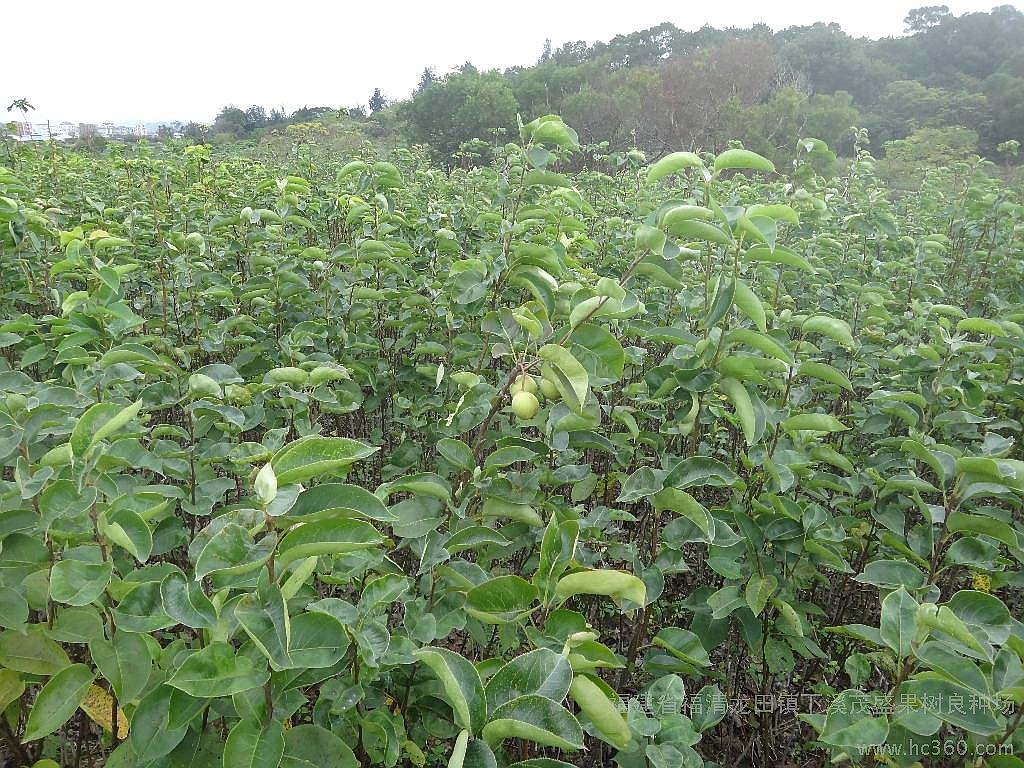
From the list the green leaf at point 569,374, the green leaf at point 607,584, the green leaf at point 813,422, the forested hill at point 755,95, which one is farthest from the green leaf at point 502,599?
the forested hill at point 755,95

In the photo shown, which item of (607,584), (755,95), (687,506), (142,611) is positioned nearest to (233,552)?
(142,611)

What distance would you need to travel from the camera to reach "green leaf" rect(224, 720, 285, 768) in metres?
0.95

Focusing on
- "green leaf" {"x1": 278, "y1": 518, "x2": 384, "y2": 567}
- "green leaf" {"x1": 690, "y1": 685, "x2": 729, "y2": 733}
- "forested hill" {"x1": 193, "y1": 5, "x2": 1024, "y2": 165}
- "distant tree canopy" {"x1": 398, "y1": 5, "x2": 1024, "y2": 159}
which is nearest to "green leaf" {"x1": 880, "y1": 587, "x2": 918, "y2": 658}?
"green leaf" {"x1": 690, "y1": 685, "x2": 729, "y2": 733}

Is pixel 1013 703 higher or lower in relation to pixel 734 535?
lower

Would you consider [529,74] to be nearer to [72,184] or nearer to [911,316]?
[72,184]

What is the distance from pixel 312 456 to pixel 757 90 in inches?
1219

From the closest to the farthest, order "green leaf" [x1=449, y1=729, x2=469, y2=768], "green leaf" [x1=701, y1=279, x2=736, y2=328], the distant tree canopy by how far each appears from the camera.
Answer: "green leaf" [x1=449, y1=729, x2=469, y2=768]
"green leaf" [x1=701, y1=279, x2=736, y2=328]
the distant tree canopy

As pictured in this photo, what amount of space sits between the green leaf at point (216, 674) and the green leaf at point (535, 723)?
36cm

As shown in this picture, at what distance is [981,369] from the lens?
2430 mm

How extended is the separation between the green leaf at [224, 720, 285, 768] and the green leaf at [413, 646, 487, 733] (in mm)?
271

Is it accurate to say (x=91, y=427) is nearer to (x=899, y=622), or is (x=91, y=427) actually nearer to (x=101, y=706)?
(x=101, y=706)

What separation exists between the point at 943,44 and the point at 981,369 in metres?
52.4

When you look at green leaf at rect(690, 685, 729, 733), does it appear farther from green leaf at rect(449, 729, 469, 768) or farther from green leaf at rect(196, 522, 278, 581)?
green leaf at rect(196, 522, 278, 581)

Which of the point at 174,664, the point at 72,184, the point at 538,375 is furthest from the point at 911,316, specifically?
the point at 72,184
